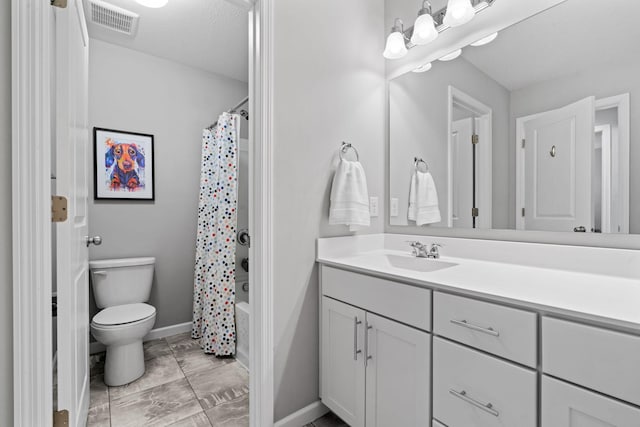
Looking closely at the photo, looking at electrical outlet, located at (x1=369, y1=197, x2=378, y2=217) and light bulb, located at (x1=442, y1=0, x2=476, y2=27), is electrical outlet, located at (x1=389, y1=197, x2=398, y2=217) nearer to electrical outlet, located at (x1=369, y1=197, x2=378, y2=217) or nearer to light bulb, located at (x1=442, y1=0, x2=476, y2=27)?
electrical outlet, located at (x1=369, y1=197, x2=378, y2=217)

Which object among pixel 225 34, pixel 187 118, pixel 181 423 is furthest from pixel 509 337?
pixel 187 118

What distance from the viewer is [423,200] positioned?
5.67ft

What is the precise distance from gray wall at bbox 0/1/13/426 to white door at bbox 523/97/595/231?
73.9 inches

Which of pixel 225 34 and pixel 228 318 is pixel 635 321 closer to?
pixel 228 318

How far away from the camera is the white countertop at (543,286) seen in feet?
2.34

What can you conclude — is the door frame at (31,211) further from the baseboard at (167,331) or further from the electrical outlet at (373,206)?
the baseboard at (167,331)

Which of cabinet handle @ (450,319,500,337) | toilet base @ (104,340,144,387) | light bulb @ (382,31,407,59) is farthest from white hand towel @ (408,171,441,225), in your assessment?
toilet base @ (104,340,144,387)

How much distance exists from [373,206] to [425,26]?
101 centimetres

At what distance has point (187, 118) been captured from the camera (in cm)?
265

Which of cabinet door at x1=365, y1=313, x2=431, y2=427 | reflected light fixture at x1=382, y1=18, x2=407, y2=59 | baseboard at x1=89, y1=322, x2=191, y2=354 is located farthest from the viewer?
baseboard at x1=89, y1=322, x2=191, y2=354

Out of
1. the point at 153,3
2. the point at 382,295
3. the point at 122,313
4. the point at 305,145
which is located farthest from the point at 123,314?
the point at 153,3

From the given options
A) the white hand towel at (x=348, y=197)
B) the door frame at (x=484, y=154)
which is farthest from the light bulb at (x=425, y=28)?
the white hand towel at (x=348, y=197)

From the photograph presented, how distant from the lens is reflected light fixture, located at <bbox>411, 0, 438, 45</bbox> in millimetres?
1500

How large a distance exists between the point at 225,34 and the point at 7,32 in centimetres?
166
